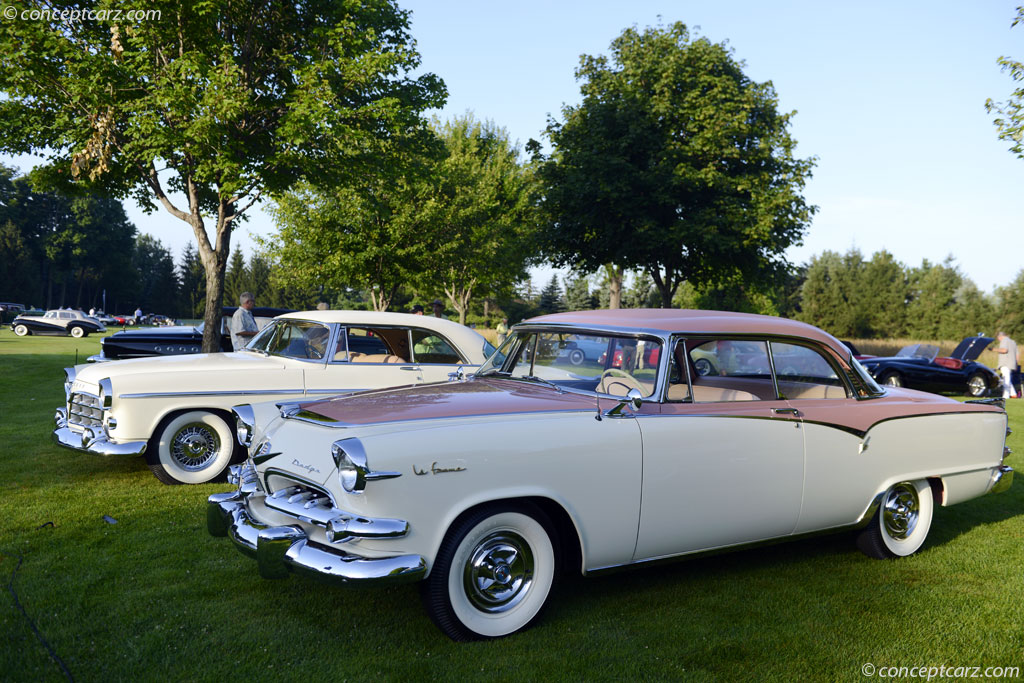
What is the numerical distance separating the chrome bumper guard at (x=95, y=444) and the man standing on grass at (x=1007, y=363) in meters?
19.1

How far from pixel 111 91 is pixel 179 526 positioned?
31.6 ft

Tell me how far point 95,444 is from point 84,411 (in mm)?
550

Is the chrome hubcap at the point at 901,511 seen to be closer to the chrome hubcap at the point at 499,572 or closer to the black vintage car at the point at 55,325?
the chrome hubcap at the point at 499,572

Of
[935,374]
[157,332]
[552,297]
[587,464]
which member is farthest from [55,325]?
[587,464]

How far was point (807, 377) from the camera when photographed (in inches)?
200

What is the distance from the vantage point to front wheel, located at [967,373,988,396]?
18000mm

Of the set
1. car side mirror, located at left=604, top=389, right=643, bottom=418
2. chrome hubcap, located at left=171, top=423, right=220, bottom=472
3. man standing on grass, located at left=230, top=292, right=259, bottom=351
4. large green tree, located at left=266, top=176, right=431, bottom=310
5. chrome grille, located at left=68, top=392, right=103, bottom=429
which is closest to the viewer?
car side mirror, located at left=604, top=389, right=643, bottom=418

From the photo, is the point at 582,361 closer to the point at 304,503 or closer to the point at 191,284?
the point at 304,503

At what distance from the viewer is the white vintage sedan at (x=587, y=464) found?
329cm

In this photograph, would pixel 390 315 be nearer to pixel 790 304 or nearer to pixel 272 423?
pixel 272 423

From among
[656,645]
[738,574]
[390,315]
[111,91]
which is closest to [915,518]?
[738,574]

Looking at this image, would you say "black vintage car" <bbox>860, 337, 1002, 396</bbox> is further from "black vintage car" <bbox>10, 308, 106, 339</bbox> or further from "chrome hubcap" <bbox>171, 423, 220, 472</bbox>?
"black vintage car" <bbox>10, 308, 106, 339</bbox>

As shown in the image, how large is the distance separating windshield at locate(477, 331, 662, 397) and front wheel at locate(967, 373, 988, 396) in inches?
675

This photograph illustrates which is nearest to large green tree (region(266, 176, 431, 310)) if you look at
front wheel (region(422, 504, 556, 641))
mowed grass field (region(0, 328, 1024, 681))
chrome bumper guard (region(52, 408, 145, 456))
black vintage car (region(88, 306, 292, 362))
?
black vintage car (region(88, 306, 292, 362))
